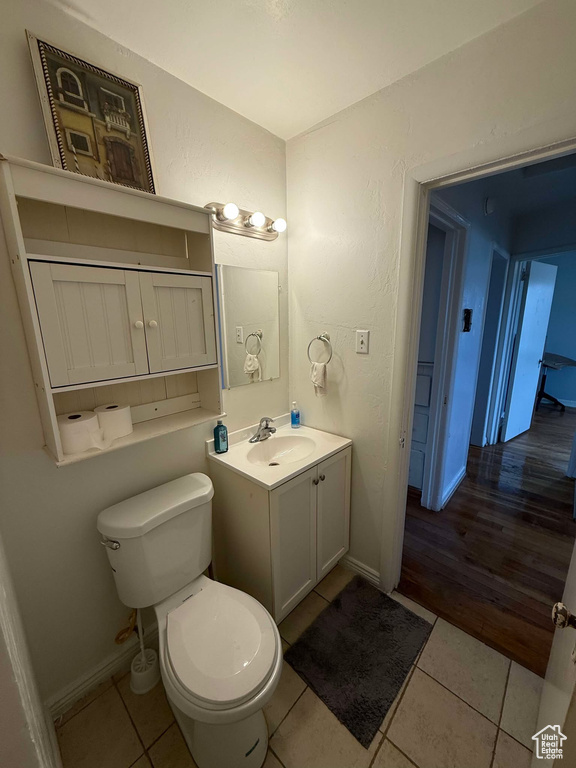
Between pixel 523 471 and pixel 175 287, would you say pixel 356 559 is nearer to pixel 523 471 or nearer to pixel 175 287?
pixel 175 287

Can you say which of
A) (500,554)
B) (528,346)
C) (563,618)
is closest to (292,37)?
(563,618)

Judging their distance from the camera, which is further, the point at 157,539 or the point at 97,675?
the point at 97,675

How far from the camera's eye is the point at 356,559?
1866mm

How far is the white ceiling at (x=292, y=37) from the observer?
1.01 meters

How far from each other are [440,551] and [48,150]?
275cm

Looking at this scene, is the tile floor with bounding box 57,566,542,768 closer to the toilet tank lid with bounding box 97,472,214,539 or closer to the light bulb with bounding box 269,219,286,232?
the toilet tank lid with bounding box 97,472,214,539

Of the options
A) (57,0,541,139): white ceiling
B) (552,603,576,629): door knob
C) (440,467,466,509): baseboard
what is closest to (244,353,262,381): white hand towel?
(57,0,541,139): white ceiling

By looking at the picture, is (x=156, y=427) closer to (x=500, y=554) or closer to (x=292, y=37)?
(x=292, y=37)

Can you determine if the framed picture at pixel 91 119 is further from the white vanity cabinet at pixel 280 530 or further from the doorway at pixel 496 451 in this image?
the doorway at pixel 496 451

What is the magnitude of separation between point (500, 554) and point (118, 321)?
2494 millimetres

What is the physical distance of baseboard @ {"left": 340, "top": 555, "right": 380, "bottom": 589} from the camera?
5.85 ft

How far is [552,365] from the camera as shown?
4863 mm

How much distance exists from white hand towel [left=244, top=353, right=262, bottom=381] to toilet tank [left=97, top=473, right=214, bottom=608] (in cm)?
64

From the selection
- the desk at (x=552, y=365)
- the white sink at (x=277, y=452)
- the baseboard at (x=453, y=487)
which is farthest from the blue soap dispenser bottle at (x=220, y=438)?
the desk at (x=552, y=365)
